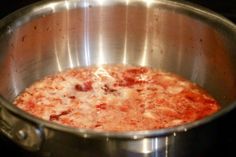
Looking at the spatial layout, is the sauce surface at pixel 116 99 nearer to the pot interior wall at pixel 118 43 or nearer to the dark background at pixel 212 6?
the pot interior wall at pixel 118 43

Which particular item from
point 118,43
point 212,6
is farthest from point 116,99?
point 212,6

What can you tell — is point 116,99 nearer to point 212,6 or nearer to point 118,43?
point 118,43

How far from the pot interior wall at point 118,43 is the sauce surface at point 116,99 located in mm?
32

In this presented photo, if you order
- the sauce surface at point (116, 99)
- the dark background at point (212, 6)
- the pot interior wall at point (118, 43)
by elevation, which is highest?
the dark background at point (212, 6)

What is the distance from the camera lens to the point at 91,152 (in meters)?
0.80

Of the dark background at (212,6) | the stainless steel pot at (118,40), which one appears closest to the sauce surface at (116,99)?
the stainless steel pot at (118,40)

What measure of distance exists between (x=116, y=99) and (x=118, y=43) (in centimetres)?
23

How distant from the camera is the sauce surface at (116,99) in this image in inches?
43.2

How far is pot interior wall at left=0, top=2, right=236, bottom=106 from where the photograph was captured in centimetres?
121

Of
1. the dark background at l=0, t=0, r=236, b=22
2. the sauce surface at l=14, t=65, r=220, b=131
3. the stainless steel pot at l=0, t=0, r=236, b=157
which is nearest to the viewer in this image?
the sauce surface at l=14, t=65, r=220, b=131

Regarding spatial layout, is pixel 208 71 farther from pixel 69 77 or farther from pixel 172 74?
pixel 69 77

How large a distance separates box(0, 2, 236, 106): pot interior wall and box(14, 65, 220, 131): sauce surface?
0.10ft

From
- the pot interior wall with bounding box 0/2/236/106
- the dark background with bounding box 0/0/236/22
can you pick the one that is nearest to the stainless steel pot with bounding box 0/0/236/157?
the pot interior wall with bounding box 0/2/236/106

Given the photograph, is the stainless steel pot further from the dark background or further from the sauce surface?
the dark background
